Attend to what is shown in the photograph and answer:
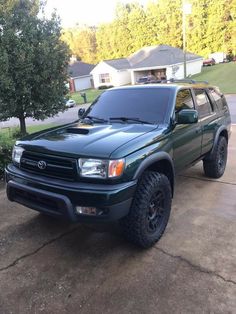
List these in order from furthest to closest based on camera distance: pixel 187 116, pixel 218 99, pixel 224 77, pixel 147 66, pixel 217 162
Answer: pixel 147 66
pixel 224 77
pixel 218 99
pixel 217 162
pixel 187 116

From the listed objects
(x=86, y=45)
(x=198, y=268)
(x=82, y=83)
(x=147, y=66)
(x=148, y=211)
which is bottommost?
(x=198, y=268)

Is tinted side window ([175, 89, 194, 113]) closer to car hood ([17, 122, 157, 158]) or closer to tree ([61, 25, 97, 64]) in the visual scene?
car hood ([17, 122, 157, 158])

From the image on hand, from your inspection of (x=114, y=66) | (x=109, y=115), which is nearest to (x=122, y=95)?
(x=109, y=115)

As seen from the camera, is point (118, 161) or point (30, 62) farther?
point (30, 62)

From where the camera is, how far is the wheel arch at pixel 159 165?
326 centimetres

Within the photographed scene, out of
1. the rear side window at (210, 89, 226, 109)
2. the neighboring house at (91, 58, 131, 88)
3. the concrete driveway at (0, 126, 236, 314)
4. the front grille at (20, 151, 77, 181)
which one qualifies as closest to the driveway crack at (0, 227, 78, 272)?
the concrete driveway at (0, 126, 236, 314)

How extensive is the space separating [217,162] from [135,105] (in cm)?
210

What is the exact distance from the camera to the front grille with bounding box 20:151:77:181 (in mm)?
3096

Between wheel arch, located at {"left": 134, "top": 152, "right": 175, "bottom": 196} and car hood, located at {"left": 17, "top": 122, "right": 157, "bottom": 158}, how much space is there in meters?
0.29

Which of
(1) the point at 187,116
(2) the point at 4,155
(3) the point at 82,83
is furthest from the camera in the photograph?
(3) the point at 82,83

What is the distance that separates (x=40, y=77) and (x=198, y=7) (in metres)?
49.2

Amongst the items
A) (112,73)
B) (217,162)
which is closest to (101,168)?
(217,162)

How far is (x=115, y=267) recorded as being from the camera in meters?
3.24

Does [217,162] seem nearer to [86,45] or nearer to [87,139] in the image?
[87,139]
